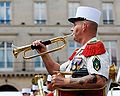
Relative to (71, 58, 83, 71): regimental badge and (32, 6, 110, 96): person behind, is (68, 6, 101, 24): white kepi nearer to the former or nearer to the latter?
(32, 6, 110, 96): person behind

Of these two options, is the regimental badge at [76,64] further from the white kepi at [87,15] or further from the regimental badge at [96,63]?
the white kepi at [87,15]

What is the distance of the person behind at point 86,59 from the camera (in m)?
3.08

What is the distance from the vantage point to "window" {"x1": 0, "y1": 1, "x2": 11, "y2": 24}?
30609 mm

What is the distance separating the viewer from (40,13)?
31.1 metres

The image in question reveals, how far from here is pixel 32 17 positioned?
101 ft

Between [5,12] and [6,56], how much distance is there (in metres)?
3.14

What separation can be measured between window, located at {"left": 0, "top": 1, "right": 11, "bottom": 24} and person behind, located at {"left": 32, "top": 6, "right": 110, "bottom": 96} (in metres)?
27.3

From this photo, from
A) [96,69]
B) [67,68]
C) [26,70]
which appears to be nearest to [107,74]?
[96,69]

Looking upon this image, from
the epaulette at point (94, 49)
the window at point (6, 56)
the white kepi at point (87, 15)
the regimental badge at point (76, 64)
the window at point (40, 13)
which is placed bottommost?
the window at point (6, 56)

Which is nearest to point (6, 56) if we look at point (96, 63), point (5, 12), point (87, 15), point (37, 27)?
point (37, 27)

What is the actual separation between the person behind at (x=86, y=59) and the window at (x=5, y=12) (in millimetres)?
27334

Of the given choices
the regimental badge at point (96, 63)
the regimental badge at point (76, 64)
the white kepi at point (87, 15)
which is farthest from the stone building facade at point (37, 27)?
the regimental badge at point (96, 63)

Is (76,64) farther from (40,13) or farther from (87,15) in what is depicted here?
(40,13)

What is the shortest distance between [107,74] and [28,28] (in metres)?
27.7
